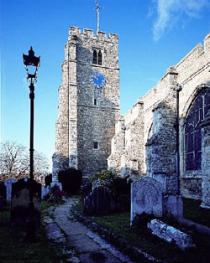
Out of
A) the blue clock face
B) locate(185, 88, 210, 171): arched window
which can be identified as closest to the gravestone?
locate(185, 88, 210, 171): arched window

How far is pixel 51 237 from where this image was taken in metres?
7.13

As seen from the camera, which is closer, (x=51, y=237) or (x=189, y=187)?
(x=51, y=237)

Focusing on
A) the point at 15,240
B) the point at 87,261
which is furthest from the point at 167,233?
the point at 15,240

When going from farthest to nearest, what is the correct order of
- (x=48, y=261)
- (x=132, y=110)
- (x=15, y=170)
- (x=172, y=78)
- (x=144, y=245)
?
(x=15, y=170) → (x=132, y=110) → (x=172, y=78) → (x=144, y=245) → (x=48, y=261)

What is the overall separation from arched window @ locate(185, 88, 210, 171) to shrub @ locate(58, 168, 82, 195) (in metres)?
11.6

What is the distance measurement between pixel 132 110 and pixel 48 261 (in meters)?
21.5

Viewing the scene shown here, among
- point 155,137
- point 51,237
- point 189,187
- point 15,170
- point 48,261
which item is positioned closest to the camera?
point 48,261

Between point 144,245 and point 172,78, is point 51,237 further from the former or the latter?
point 172,78

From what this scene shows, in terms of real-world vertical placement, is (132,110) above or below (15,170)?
above

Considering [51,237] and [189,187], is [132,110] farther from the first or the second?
[51,237]

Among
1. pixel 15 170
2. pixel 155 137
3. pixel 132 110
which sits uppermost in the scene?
pixel 132 110

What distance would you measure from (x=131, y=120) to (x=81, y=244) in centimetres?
1996

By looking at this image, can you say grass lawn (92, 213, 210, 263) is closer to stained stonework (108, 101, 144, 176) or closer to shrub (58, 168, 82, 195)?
stained stonework (108, 101, 144, 176)

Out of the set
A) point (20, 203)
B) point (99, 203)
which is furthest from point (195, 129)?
point (20, 203)
